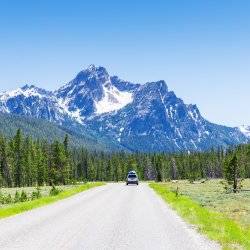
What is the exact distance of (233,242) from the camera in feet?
60.6

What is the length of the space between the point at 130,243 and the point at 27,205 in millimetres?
19790

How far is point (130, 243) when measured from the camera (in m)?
18.2

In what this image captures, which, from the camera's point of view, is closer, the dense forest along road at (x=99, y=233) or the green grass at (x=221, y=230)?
the dense forest along road at (x=99, y=233)

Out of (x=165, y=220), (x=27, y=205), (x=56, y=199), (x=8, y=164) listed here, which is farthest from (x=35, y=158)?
(x=165, y=220)

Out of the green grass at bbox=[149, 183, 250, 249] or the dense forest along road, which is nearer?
the dense forest along road

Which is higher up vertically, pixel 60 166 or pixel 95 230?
pixel 60 166

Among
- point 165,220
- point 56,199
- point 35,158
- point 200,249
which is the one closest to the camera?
point 200,249

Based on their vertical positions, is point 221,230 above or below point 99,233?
below

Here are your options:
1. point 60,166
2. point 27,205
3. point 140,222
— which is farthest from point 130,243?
point 60,166

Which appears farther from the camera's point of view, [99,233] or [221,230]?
[221,230]

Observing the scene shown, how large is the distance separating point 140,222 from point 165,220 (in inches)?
70.1

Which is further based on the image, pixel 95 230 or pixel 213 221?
pixel 213 221

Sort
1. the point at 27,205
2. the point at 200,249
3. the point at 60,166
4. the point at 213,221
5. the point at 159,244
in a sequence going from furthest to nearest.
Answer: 1. the point at 60,166
2. the point at 27,205
3. the point at 213,221
4. the point at 159,244
5. the point at 200,249

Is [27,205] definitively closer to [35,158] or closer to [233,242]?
[233,242]
